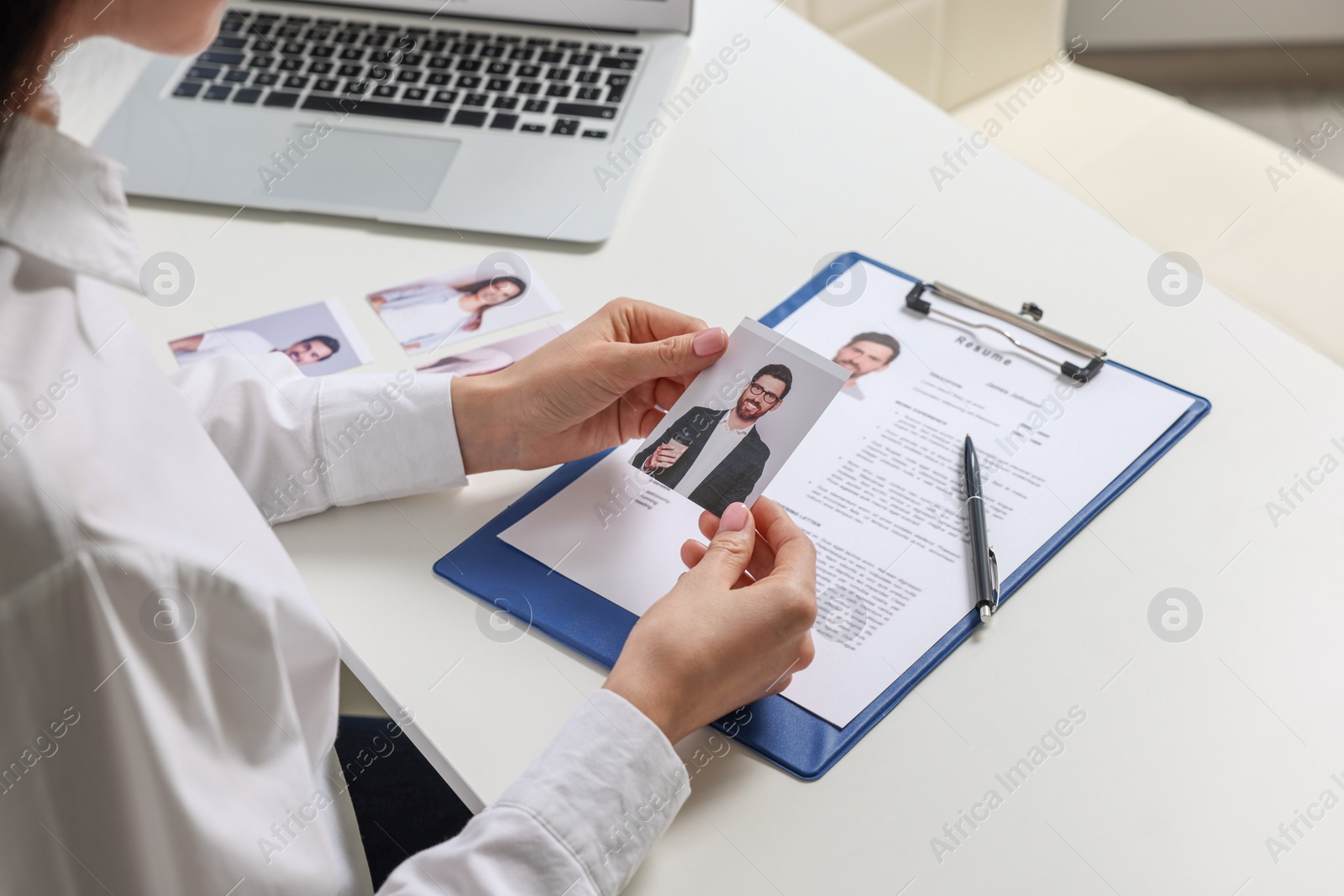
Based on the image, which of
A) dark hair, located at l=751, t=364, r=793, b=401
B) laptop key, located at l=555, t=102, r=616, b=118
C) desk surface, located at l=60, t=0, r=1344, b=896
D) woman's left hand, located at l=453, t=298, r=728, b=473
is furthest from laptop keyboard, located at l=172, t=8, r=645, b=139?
dark hair, located at l=751, t=364, r=793, b=401

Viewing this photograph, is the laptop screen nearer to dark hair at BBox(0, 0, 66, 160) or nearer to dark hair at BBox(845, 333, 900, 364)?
dark hair at BBox(845, 333, 900, 364)

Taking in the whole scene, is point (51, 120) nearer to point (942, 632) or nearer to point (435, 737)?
point (435, 737)

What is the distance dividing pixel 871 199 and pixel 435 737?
27.6 inches

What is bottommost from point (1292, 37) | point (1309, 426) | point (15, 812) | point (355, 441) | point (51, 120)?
point (15, 812)

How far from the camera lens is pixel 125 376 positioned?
0.61m

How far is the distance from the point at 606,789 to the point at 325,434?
0.40 meters

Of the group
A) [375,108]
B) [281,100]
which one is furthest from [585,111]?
[281,100]

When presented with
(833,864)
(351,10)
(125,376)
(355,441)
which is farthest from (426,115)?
(833,864)

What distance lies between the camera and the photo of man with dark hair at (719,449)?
2.43ft

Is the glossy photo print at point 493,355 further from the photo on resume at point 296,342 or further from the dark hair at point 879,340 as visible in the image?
the dark hair at point 879,340

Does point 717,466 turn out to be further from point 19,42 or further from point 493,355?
point 19,42

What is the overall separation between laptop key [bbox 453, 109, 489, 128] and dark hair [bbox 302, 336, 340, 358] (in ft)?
1.05

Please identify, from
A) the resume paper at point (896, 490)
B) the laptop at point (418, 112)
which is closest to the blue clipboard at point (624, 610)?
the resume paper at point (896, 490)

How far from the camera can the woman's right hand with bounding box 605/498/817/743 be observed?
635mm
